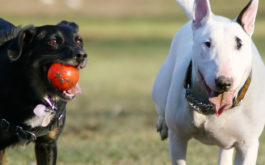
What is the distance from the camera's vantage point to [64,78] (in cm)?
507

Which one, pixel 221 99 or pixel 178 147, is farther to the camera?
pixel 178 147

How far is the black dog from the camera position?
5.23 metres

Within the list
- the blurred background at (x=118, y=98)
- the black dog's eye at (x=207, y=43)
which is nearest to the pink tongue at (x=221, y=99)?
the black dog's eye at (x=207, y=43)

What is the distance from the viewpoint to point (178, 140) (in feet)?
18.6

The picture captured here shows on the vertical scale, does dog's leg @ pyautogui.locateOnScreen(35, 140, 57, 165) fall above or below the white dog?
below

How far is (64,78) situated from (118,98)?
26.2 ft

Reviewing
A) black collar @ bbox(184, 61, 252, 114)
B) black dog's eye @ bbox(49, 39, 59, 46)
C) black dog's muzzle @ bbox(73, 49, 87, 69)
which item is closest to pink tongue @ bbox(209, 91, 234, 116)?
black collar @ bbox(184, 61, 252, 114)

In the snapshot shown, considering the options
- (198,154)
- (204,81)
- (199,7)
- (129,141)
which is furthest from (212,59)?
(129,141)

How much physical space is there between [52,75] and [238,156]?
1768 mm

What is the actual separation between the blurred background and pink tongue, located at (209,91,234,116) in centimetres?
185

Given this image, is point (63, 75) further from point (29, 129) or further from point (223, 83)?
point (223, 83)

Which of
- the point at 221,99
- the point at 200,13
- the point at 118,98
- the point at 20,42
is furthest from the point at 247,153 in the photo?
the point at 118,98

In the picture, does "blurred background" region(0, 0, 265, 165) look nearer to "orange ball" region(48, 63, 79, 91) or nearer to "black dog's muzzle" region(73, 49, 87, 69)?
"orange ball" region(48, 63, 79, 91)

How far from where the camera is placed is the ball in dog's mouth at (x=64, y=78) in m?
5.07
